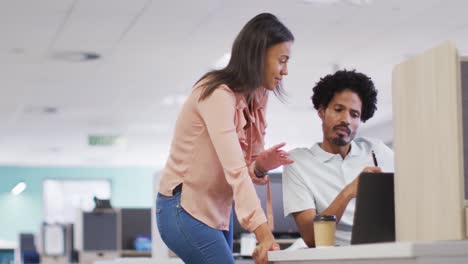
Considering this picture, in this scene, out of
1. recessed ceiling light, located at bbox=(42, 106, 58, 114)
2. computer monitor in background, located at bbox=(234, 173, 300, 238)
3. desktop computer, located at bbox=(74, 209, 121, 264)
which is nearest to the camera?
computer monitor in background, located at bbox=(234, 173, 300, 238)

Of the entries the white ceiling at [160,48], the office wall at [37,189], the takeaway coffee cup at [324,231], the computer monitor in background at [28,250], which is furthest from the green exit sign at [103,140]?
the takeaway coffee cup at [324,231]

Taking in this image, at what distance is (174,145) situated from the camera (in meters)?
2.21

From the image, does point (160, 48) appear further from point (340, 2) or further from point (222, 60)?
point (340, 2)

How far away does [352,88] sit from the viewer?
9.04 feet

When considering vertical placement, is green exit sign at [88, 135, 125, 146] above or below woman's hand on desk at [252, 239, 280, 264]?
above

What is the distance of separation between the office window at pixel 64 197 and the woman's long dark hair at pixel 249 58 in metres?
14.5

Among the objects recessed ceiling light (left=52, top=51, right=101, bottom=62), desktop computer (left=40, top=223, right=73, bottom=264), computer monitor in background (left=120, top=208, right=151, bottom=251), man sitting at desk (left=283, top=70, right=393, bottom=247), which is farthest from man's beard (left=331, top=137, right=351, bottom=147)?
desktop computer (left=40, top=223, right=73, bottom=264)

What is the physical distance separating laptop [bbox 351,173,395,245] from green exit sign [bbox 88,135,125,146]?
1117 centimetres

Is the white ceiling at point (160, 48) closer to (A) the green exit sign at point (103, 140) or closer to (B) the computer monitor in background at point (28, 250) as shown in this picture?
(A) the green exit sign at point (103, 140)

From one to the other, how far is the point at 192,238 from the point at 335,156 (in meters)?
0.76

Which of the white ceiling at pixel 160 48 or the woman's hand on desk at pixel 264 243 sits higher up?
the white ceiling at pixel 160 48

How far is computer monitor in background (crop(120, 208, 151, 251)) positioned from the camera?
7.71 metres

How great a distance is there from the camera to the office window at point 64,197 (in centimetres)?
1659

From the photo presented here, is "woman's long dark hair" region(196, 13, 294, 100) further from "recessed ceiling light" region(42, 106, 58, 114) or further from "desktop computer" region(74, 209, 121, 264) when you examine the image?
"recessed ceiling light" region(42, 106, 58, 114)
